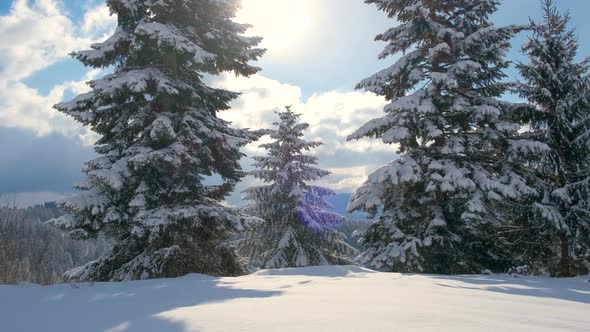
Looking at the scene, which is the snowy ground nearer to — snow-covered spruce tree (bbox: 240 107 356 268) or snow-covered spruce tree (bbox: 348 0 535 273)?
snow-covered spruce tree (bbox: 348 0 535 273)

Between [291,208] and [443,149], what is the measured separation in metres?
9.43

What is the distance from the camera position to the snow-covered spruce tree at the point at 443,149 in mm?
10805

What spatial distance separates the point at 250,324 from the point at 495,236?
10.7 meters

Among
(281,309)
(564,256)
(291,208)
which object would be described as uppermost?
(291,208)

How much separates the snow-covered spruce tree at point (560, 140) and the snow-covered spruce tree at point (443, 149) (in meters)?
0.77

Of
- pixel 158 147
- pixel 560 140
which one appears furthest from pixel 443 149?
pixel 158 147

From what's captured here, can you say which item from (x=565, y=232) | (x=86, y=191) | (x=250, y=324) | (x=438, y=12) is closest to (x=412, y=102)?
(x=438, y=12)

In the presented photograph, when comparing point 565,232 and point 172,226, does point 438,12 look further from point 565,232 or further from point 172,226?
point 172,226

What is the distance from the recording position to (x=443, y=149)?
11.1 meters

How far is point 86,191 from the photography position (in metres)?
8.45

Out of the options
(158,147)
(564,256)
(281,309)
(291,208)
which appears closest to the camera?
(281,309)

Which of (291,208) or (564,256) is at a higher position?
(291,208)

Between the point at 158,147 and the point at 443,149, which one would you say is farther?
the point at 443,149

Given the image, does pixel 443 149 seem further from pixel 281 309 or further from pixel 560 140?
pixel 281 309
